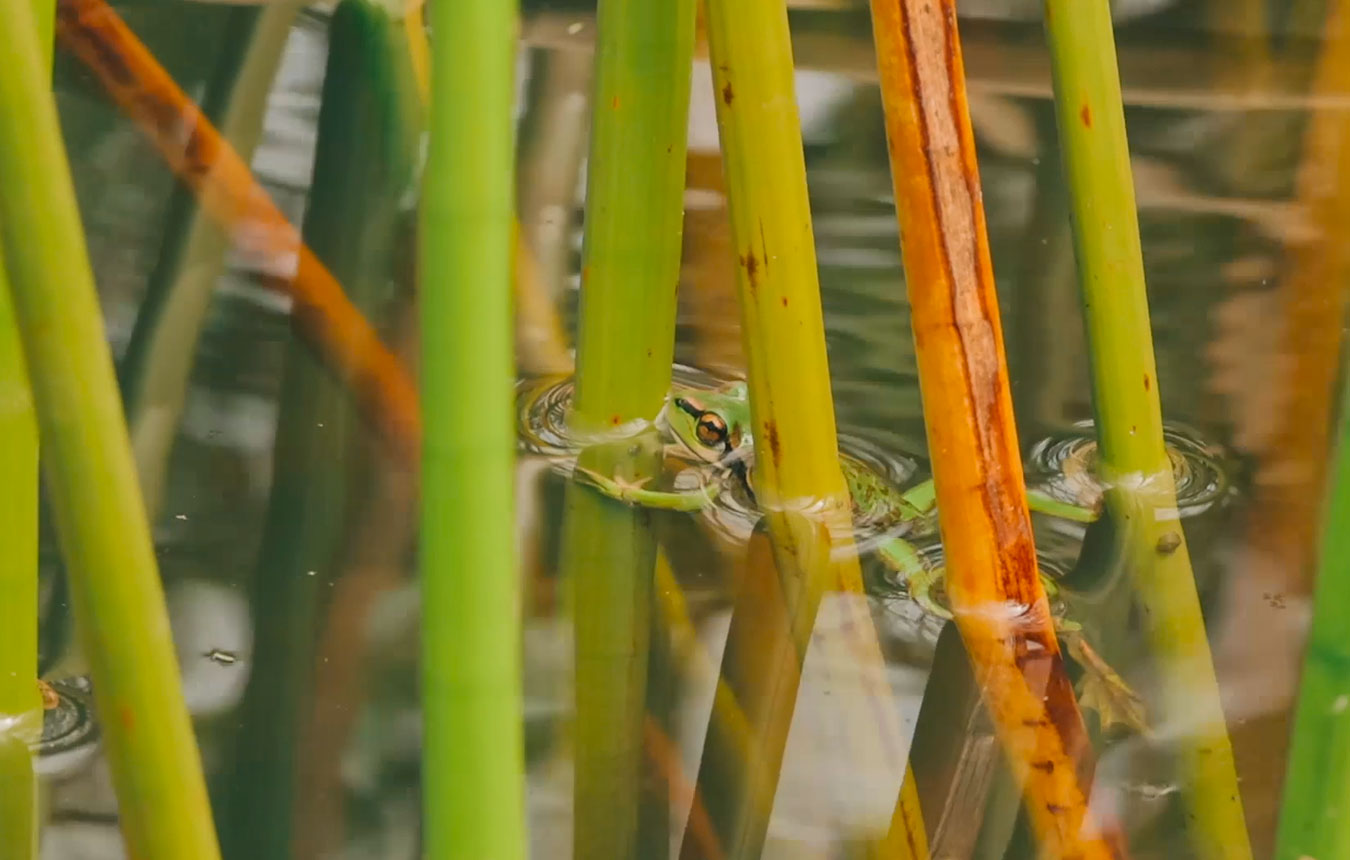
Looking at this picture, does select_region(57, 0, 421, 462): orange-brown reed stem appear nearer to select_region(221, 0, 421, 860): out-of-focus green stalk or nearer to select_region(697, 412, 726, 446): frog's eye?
select_region(221, 0, 421, 860): out-of-focus green stalk

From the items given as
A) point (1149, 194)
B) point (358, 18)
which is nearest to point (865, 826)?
point (1149, 194)

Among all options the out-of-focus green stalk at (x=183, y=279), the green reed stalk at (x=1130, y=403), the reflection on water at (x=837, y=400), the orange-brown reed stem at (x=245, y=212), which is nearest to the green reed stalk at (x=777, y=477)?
the reflection on water at (x=837, y=400)

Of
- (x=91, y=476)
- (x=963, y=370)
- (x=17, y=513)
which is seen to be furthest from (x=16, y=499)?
(x=963, y=370)

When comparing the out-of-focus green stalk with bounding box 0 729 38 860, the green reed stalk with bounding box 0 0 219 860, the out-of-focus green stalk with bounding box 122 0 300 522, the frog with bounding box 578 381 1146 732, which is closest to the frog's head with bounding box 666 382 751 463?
the frog with bounding box 578 381 1146 732

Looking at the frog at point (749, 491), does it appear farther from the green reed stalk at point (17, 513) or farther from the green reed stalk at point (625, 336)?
the green reed stalk at point (17, 513)

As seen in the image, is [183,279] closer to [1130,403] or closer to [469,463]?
[1130,403]

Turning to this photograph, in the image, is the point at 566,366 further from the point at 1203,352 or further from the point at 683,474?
the point at 1203,352
